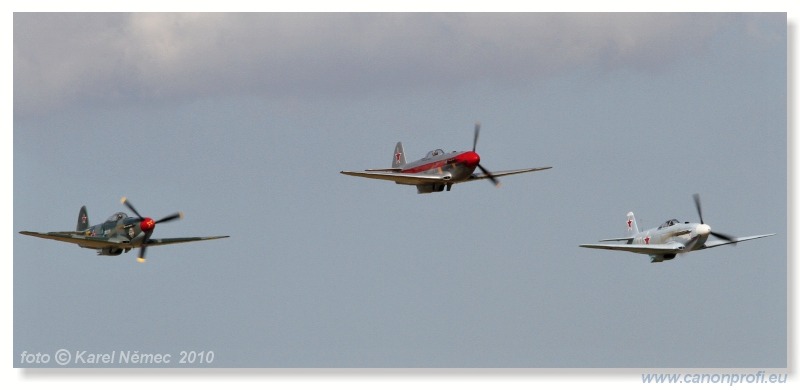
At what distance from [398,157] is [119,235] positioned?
16.1 m

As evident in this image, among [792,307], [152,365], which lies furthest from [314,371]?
Result: [792,307]

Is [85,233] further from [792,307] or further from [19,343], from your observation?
[792,307]

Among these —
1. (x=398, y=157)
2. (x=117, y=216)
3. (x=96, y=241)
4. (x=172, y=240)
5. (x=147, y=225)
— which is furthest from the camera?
(x=398, y=157)

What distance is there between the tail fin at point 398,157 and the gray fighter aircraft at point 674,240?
11876 millimetres

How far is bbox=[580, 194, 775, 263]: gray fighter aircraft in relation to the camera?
94312 millimetres

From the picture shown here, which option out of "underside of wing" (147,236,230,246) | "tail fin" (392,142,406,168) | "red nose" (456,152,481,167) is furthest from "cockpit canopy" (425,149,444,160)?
"underside of wing" (147,236,230,246)

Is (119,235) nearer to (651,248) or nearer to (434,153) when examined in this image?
(434,153)

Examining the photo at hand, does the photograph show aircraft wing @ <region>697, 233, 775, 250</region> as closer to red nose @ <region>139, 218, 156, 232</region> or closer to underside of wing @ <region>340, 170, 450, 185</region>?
underside of wing @ <region>340, 170, 450, 185</region>

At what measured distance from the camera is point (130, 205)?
9175 centimetres

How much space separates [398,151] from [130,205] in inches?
609

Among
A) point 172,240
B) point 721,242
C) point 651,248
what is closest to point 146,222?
point 172,240

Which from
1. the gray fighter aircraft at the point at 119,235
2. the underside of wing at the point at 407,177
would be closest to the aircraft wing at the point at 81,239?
the gray fighter aircraft at the point at 119,235

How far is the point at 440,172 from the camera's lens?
91.2m

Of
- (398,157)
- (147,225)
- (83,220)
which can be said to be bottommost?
(147,225)
